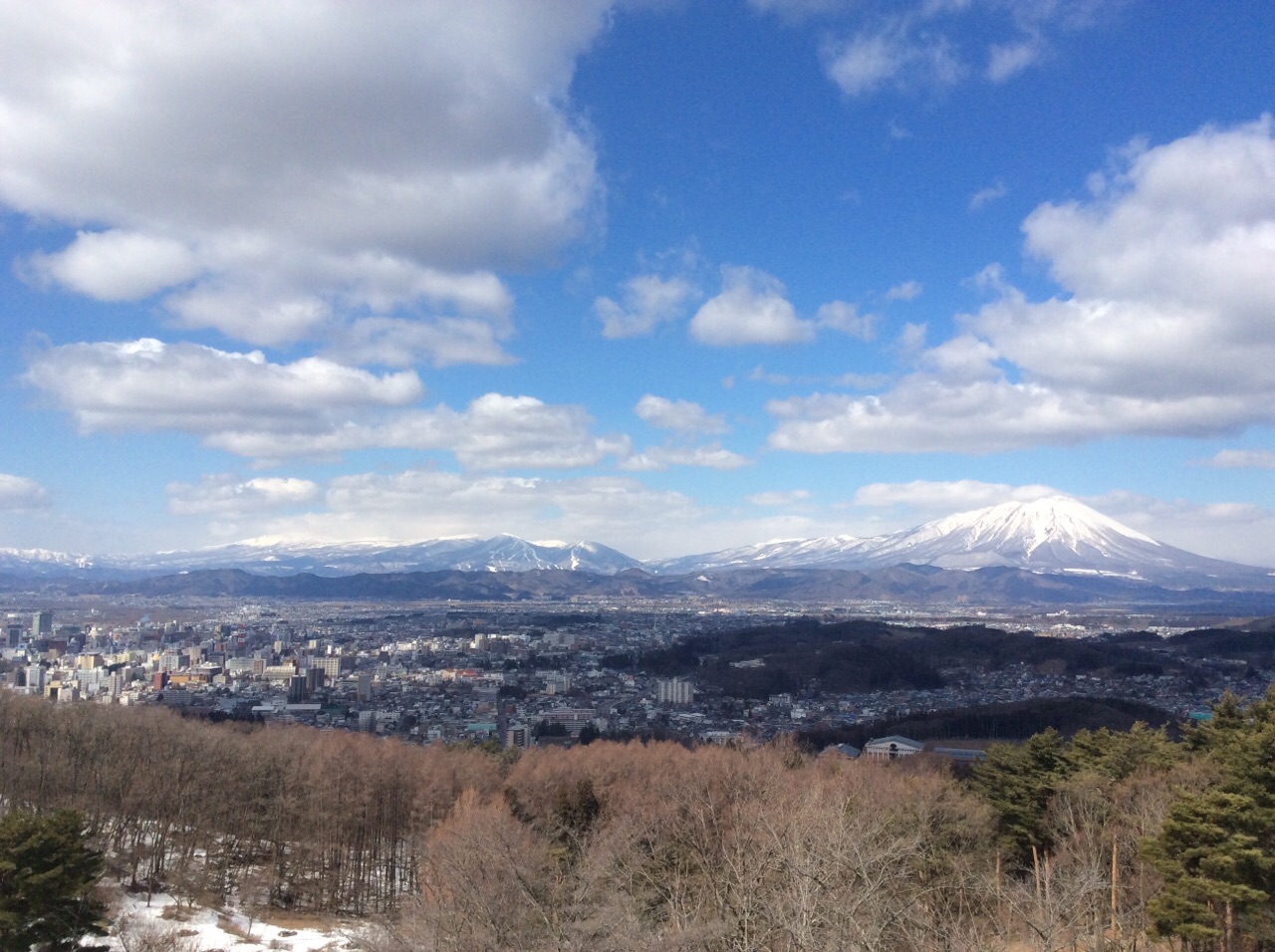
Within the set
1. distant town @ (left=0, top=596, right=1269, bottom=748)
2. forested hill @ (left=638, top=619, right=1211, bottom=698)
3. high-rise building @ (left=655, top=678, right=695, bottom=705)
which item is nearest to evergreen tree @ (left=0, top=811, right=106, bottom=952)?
distant town @ (left=0, top=596, right=1269, bottom=748)

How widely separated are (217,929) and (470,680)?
121 feet

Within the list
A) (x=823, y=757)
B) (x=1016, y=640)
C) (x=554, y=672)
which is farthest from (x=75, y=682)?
(x=1016, y=640)

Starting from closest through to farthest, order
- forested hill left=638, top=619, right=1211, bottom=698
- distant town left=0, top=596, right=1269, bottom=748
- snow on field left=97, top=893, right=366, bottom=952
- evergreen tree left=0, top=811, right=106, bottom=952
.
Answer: evergreen tree left=0, top=811, right=106, bottom=952 → snow on field left=97, top=893, right=366, bottom=952 → distant town left=0, top=596, right=1269, bottom=748 → forested hill left=638, top=619, right=1211, bottom=698

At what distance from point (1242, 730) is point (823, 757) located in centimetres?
1092

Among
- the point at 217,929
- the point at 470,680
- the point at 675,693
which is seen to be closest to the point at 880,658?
the point at 675,693

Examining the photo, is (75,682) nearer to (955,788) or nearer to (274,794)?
(274,794)

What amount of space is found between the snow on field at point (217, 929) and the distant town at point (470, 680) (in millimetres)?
9110

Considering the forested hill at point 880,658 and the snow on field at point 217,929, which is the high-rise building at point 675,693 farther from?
the snow on field at point 217,929

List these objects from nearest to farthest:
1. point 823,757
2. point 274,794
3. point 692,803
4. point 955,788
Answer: point 692,803 < point 955,788 < point 274,794 < point 823,757

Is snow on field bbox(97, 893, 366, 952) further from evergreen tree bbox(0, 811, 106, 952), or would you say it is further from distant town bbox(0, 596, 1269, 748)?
distant town bbox(0, 596, 1269, 748)

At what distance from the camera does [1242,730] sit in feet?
41.5

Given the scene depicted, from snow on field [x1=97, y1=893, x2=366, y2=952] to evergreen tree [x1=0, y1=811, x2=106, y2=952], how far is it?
2278mm

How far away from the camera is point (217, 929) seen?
15688 millimetres

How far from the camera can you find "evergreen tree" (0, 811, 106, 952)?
10.4 metres
